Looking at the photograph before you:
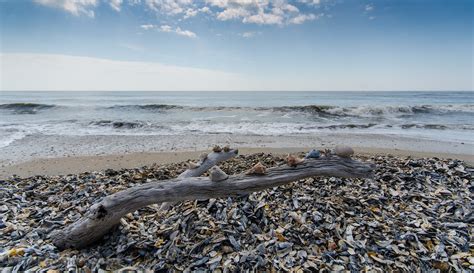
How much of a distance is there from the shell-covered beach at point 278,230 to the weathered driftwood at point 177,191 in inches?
5.7

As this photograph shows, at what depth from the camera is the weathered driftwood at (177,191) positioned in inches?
94.5

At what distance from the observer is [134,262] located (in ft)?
7.47

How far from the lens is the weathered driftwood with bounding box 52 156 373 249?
240cm

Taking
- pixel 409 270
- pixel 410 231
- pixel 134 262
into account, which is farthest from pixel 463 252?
pixel 134 262

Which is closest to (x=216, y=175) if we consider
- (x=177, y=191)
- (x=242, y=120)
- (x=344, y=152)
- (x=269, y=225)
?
(x=177, y=191)

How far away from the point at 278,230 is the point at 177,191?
1.12 metres

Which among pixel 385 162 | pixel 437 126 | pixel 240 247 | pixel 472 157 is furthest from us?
pixel 437 126

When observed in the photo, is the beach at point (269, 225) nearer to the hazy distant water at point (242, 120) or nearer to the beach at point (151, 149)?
the beach at point (151, 149)

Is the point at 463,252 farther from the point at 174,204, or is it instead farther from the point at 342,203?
the point at 174,204

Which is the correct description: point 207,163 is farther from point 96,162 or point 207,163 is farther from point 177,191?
point 96,162

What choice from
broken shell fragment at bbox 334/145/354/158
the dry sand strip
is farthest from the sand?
broken shell fragment at bbox 334/145/354/158

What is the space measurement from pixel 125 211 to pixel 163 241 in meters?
0.48

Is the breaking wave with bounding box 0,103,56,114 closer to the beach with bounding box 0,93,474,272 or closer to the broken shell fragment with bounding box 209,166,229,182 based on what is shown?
the beach with bounding box 0,93,474,272

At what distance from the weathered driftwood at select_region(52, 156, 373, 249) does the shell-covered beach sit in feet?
0.48
